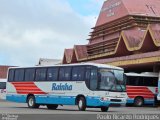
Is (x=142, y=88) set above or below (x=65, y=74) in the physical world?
below

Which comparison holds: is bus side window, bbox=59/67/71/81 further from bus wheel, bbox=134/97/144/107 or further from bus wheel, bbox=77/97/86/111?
bus wheel, bbox=134/97/144/107

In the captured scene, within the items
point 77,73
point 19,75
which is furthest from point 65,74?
point 19,75

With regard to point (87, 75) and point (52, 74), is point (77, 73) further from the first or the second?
point (52, 74)

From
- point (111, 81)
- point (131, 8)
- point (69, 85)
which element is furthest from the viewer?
point (131, 8)

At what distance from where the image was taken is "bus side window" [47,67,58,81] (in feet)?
86.2

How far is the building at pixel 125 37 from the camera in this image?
40250mm

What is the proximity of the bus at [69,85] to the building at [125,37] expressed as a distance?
11.3m

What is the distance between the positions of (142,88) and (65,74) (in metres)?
11.6

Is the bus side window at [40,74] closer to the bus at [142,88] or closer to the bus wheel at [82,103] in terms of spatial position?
the bus wheel at [82,103]

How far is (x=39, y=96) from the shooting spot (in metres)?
27.2

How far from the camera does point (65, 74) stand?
2564cm

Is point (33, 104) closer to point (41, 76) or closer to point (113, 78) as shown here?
point (41, 76)

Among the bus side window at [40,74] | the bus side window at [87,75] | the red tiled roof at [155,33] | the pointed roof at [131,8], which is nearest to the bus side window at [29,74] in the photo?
the bus side window at [40,74]

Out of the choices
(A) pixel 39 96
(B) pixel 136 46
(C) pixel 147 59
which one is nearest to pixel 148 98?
(C) pixel 147 59
